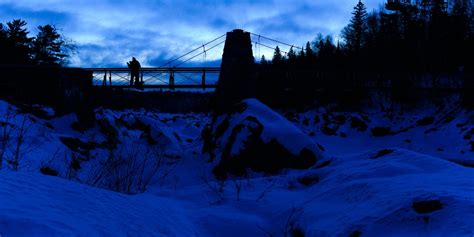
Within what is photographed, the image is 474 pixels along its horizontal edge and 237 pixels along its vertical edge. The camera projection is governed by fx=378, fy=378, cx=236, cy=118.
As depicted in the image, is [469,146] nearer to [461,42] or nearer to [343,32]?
[461,42]

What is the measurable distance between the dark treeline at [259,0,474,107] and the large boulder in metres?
12.1

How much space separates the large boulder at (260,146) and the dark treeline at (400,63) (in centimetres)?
1215

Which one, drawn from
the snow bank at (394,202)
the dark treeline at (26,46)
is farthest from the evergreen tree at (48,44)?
the snow bank at (394,202)

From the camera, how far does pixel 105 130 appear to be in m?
14.4

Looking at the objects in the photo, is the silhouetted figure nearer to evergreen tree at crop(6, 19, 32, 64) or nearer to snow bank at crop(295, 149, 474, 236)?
evergreen tree at crop(6, 19, 32, 64)

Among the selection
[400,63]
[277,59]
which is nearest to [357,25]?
[277,59]

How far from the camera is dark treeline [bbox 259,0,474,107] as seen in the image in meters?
21.8

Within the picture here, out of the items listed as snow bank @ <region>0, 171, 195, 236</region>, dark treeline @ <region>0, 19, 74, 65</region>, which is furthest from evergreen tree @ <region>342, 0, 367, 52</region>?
snow bank @ <region>0, 171, 195, 236</region>

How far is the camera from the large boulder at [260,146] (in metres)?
7.47

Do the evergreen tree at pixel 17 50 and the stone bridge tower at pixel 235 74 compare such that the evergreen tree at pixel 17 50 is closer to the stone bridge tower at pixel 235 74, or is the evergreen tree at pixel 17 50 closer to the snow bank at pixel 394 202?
the stone bridge tower at pixel 235 74

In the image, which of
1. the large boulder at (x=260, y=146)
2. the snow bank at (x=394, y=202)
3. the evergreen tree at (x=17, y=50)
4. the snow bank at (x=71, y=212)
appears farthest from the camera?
the evergreen tree at (x=17, y=50)

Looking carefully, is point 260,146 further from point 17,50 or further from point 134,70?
point 17,50

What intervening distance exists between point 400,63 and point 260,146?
78.2 feet

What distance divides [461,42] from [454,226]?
3534 cm
